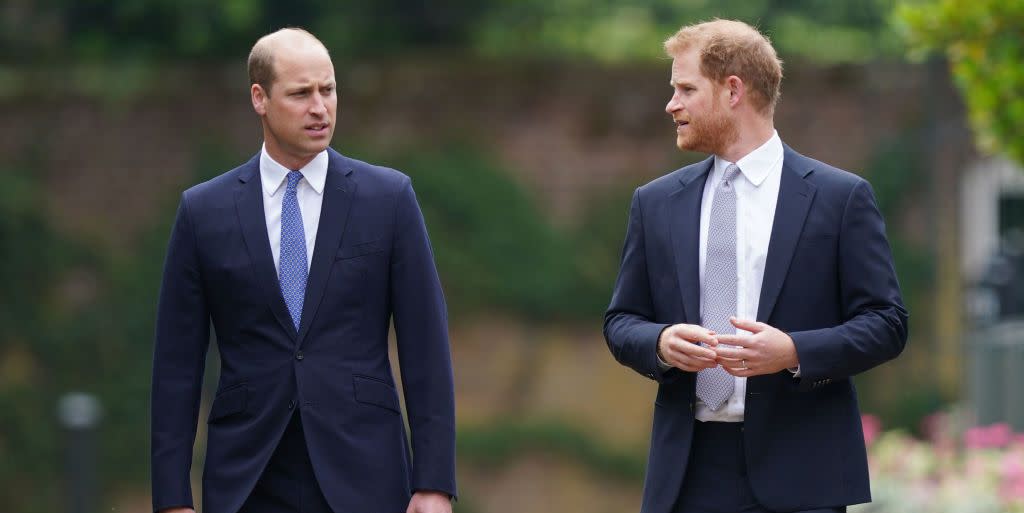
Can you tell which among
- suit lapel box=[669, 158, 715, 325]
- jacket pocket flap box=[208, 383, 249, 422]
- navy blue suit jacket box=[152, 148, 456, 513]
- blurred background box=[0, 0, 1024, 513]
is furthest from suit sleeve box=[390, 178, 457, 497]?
blurred background box=[0, 0, 1024, 513]

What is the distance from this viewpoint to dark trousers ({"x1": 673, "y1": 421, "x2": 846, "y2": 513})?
4094 mm

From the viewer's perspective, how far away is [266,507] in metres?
4.27

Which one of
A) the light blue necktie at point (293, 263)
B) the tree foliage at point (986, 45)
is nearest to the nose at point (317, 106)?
the light blue necktie at point (293, 263)

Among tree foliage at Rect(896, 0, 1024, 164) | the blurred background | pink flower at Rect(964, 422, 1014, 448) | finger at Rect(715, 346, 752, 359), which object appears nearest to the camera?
finger at Rect(715, 346, 752, 359)

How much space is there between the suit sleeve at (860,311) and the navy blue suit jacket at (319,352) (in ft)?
3.24

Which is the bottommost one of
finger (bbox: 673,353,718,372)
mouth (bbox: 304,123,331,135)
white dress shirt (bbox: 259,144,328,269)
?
finger (bbox: 673,353,718,372)

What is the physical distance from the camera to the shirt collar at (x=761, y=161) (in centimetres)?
423

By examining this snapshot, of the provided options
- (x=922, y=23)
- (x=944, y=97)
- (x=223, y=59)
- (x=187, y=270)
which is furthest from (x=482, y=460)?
(x=187, y=270)

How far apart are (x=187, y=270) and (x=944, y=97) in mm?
9216

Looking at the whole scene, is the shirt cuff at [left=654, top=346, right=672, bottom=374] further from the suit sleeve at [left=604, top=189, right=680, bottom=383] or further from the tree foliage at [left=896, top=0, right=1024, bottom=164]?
the tree foliage at [left=896, top=0, right=1024, bottom=164]

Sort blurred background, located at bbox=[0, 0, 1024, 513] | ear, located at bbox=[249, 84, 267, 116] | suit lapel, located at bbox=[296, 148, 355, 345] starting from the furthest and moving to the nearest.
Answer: blurred background, located at bbox=[0, 0, 1024, 513] < ear, located at bbox=[249, 84, 267, 116] < suit lapel, located at bbox=[296, 148, 355, 345]

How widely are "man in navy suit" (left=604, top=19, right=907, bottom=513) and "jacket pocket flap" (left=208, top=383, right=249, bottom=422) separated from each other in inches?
37.7

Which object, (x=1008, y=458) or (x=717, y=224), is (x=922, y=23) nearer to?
(x=1008, y=458)

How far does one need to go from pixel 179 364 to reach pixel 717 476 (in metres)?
1.42
